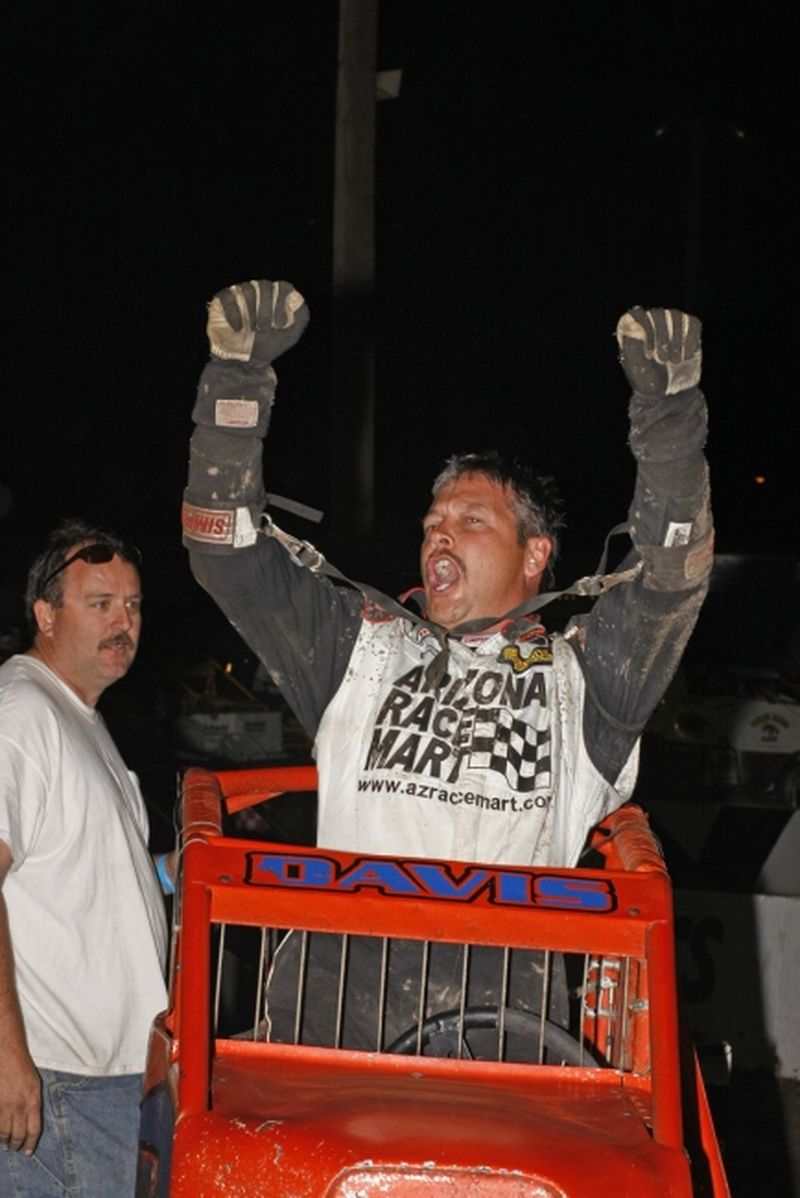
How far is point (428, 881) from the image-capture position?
254 cm

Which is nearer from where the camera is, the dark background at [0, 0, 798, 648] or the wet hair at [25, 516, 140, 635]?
the wet hair at [25, 516, 140, 635]

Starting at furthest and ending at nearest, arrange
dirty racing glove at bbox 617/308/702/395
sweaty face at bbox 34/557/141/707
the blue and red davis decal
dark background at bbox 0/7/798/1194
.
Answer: dark background at bbox 0/7/798/1194 < sweaty face at bbox 34/557/141/707 < dirty racing glove at bbox 617/308/702/395 < the blue and red davis decal

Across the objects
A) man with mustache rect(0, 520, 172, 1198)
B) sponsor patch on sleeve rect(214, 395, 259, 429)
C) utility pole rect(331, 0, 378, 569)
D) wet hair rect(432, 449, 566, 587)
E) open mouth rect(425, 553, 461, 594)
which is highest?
utility pole rect(331, 0, 378, 569)

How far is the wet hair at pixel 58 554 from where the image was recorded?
3.91 metres

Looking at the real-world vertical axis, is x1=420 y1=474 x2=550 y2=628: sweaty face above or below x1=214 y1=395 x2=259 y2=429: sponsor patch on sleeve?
below

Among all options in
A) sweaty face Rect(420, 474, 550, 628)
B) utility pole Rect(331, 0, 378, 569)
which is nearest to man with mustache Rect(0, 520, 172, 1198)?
sweaty face Rect(420, 474, 550, 628)

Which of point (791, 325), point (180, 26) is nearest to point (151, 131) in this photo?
point (180, 26)

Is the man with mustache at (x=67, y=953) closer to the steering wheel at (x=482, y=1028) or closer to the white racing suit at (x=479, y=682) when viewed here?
the white racing suit at (x=479, y=682)

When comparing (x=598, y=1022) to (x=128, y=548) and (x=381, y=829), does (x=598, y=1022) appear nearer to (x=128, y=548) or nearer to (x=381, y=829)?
(x=381, y=829)

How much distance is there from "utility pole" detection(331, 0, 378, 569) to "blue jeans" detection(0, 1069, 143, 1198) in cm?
657

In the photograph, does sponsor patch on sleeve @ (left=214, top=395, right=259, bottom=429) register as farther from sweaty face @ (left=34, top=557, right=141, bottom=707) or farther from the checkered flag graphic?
sweaty face @ (left=34, top=557, right=141, bottom=707)

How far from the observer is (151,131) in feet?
82.2

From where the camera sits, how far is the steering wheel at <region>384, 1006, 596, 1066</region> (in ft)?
8.87

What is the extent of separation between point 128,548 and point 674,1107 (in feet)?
7.34
